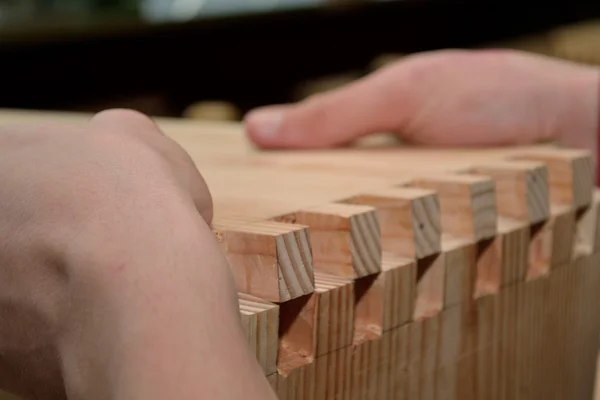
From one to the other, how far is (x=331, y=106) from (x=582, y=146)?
0.27 m

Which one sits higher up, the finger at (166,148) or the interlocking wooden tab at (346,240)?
the finger at (166,148)

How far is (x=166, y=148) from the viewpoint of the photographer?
22.7 inches

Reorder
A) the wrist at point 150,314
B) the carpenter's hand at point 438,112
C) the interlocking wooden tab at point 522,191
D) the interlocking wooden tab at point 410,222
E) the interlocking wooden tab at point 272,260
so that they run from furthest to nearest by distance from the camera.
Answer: the carpenter's hand at point 438,112
the interlocking wooden tab at point 522,191
the interlocking wooden tab at point 410,222
the interlocking wooden tab at point 272,260
the wrist at point 150,314

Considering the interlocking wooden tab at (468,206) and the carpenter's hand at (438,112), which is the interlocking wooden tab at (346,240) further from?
the carpenter's hand at (438,112)

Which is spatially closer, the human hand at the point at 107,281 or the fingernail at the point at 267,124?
the human hand at the point at 107,281

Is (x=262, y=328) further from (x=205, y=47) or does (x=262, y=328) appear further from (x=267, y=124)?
(x=205, y=47)

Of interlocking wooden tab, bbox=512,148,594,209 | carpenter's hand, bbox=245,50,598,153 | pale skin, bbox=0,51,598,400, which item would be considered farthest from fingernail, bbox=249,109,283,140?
pale skin, bbox=0,51,598,400

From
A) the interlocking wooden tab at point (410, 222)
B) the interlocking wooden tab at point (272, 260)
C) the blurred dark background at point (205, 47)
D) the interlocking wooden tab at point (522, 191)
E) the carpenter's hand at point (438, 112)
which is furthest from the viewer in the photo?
the blurred dark background at point (205, 47)

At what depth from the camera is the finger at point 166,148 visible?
56 cm

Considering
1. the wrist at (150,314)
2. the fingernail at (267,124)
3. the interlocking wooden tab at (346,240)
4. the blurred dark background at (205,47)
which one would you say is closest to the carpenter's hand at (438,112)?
the fingernail at (267,124)

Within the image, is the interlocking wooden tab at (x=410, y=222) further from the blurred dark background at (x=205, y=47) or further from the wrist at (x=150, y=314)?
the blurred dark background at (x=205, y=47)

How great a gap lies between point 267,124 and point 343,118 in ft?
0.26

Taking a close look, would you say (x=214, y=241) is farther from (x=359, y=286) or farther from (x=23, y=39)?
(x=23, y=39)

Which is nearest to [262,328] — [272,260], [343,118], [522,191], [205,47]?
[272,260]
